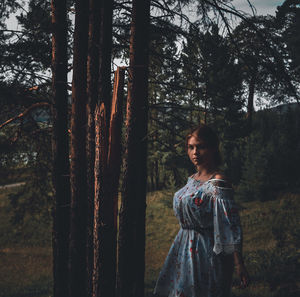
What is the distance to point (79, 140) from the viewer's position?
18.7 ft

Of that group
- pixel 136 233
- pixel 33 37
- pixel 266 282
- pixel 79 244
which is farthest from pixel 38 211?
pixel 266 282

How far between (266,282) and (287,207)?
11.8m

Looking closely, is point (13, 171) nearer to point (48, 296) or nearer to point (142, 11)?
point (48, 296)

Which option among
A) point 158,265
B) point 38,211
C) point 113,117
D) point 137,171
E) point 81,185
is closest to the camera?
point 113,117

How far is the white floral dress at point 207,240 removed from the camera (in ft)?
8.43

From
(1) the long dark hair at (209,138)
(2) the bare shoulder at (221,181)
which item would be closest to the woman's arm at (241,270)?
(2) the bare shoulder at (221,181)

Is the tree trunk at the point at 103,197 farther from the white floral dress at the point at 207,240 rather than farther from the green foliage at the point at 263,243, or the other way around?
the green foliage at the point at 263,243

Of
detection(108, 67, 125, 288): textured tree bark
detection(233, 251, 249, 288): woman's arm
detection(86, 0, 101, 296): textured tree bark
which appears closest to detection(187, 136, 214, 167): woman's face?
detection(233, 251, 249, 288): woman's arm

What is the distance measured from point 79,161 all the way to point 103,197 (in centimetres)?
209

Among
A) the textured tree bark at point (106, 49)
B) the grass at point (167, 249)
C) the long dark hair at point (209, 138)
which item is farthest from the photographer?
the grass at point (167, 249)

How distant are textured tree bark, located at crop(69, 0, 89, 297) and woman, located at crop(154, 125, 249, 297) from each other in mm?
2976

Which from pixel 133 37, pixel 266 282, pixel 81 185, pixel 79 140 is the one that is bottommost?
pixel 266 282

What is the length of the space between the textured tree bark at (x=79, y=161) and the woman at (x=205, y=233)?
2.98m

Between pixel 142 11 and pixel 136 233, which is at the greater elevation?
pixel 142 11
